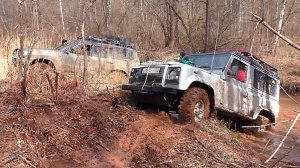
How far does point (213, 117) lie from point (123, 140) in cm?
246

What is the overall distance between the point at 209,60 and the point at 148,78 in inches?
68.0

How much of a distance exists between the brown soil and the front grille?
0.64 m

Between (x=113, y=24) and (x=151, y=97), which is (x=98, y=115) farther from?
(x=113, y=24)

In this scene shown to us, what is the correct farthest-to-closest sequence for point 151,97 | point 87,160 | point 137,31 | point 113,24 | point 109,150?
point 113,24 → point 137,31 → point 151,97 → point 109,150 → point 87,160

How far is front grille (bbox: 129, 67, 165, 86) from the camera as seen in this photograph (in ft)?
24.2

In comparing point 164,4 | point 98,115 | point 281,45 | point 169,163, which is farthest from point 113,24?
point 169,163

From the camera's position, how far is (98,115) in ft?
21.8

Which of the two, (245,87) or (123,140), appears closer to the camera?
(123,140)

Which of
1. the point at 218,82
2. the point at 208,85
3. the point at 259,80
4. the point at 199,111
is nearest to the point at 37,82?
the point at 199,111

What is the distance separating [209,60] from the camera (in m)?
8.62

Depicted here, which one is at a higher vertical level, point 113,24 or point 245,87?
point 113,24

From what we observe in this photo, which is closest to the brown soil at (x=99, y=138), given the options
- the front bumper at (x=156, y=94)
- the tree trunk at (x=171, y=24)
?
the front bumper at (x=156, y=94)

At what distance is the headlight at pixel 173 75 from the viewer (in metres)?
7.13

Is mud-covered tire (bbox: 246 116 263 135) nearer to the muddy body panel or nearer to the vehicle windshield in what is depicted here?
the muddy body panel
